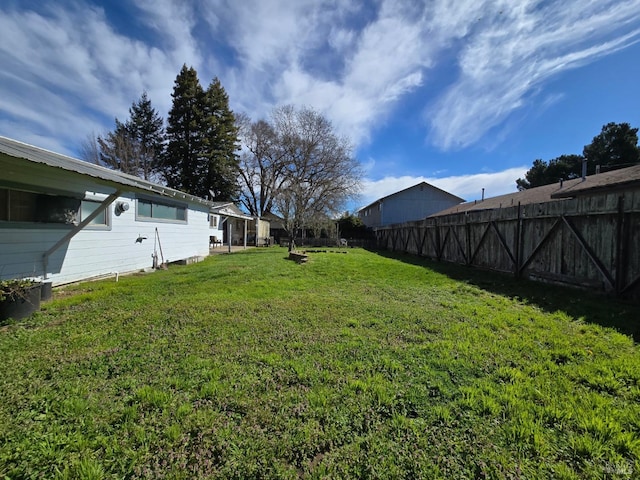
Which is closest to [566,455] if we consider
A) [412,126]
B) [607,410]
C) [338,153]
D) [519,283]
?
[607,410]

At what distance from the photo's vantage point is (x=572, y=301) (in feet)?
15.5

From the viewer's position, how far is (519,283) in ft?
20.8

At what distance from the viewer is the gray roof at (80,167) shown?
3981mm

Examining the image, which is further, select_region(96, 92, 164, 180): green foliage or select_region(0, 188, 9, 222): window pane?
select_region(96, 92, 164, 180): green foliage

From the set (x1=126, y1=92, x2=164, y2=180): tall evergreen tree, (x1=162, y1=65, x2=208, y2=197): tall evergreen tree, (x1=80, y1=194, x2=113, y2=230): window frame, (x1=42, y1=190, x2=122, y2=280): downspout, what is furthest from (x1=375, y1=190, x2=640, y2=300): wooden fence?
(x1=126, y1=92, x2=164, y2=180): tall evergreen tree

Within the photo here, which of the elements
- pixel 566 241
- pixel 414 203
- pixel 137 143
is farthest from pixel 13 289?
pixel 137 143

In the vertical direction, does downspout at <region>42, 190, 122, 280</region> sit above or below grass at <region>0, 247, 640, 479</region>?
above

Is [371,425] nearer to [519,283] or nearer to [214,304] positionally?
[214,304]

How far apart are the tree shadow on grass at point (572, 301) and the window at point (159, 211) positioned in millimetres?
9568

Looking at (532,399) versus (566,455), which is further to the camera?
(532,399)

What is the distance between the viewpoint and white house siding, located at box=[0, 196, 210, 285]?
5.13 m

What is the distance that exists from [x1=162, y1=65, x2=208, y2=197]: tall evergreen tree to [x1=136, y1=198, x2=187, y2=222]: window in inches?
814

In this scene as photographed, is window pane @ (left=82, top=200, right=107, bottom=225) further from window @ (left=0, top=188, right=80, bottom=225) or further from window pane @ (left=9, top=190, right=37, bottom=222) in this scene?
window pane @ (left=9, top=190, right=37, bottom=222)

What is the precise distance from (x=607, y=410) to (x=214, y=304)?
4.73 m
